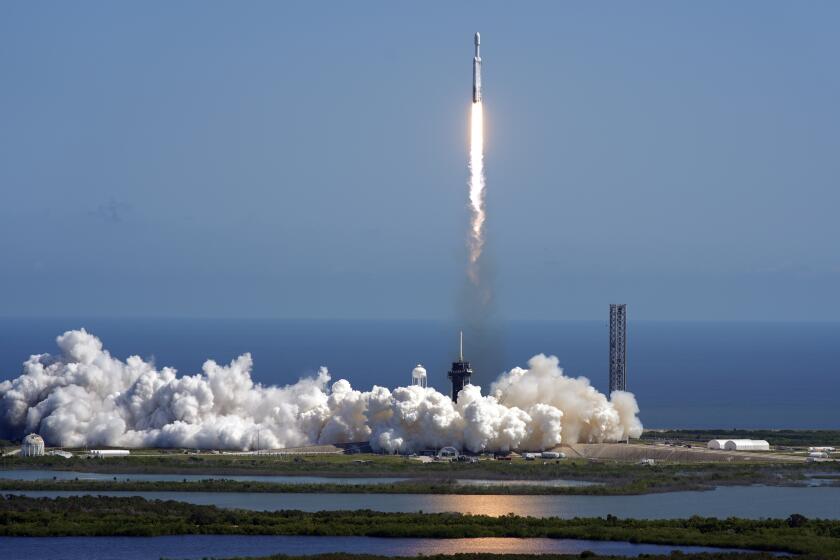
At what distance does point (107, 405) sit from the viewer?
117m

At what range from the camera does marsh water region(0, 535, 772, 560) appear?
2926 inches

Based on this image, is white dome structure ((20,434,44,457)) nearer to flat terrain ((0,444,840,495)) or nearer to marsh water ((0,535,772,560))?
flat terrain ((0,444,840,495))

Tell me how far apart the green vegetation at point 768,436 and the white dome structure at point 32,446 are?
38387 millimetres

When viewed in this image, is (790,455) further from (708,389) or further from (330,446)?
(708,389)

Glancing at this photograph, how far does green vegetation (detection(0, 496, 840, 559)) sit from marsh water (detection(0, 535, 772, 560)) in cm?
81

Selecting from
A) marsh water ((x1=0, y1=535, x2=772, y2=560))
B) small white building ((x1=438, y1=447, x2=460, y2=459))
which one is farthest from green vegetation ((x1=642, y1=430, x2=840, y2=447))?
marsh water ((x1=0, y1=535, x2=772, y2=560))

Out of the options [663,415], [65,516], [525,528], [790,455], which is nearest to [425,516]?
[525,528]

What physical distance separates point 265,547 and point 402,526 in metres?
6.91

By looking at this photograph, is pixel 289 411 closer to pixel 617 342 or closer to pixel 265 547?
pixel 617 342

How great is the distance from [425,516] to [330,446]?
94.4 ft

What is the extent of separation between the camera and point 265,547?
250ft

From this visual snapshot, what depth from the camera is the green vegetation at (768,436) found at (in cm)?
11956

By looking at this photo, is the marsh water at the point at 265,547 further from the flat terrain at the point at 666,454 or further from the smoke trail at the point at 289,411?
the flat terrain at the point at 666,454

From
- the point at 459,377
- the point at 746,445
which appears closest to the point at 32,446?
the point at 459,377
